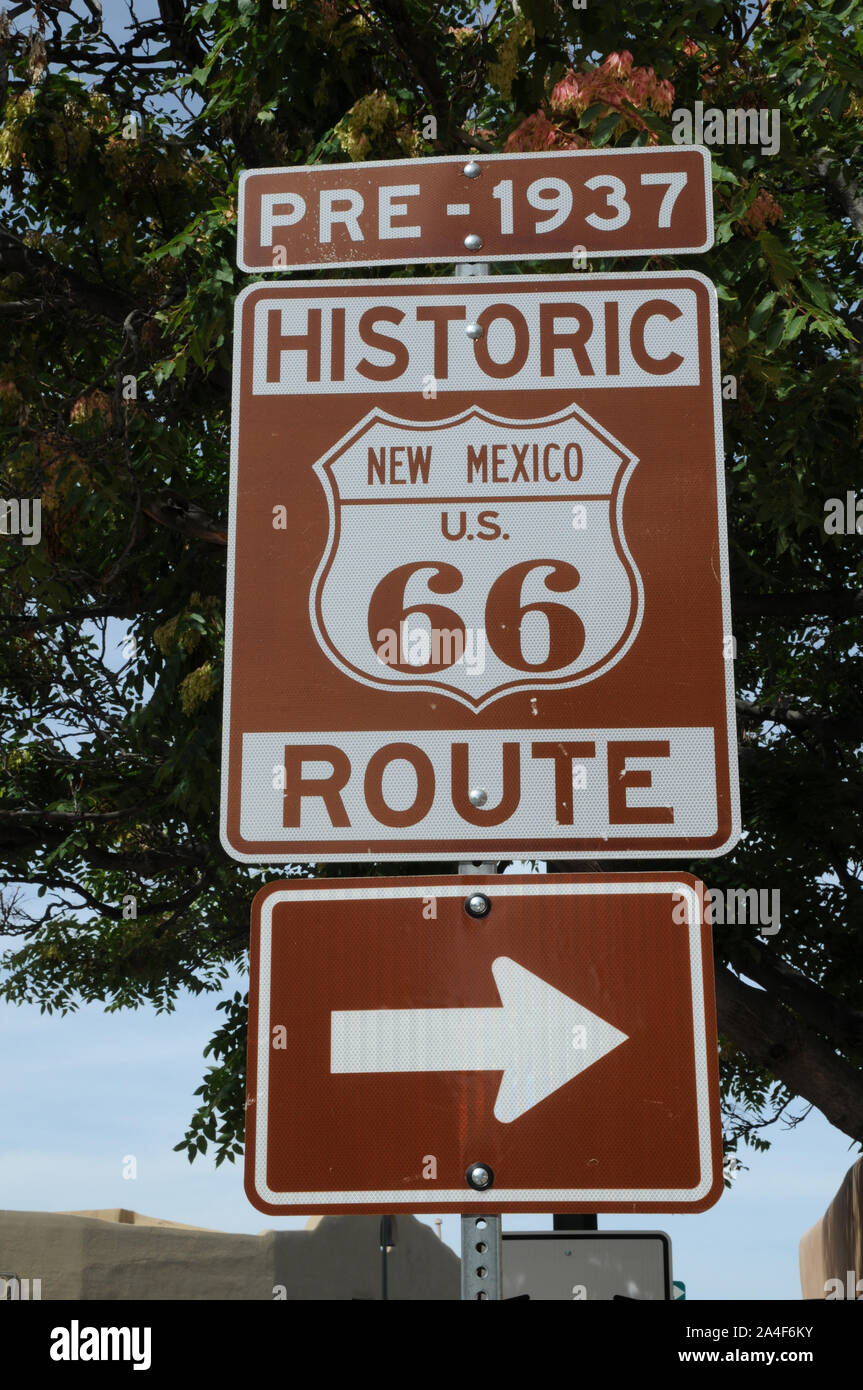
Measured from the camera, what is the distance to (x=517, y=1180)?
1811 mm

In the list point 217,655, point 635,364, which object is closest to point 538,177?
point 635,364

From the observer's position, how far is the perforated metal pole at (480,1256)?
176 centimetres

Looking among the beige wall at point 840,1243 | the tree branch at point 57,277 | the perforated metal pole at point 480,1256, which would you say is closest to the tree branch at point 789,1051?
the beige wall at point 840,1243

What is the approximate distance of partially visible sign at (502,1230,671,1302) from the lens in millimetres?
6172

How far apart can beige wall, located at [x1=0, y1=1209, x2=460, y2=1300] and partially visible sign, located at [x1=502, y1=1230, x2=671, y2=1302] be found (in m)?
6.65

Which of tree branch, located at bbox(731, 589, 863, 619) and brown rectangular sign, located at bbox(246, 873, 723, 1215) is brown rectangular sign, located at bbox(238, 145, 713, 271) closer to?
brown rectangular sign, located at bbox(246, 873, 723, 1215)

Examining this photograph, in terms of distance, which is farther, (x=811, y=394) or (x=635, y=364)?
(x=811, y=394)

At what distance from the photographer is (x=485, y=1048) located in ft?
6.08

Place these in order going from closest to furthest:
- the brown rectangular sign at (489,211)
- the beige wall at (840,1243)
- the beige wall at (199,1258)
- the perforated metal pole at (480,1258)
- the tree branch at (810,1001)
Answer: the perforated metal pole at (480,1258), the brown rectangular sign at (489,211), the tree branch at (810,1001), the beige wall at (840,1243), the beige wall at (199,1258)

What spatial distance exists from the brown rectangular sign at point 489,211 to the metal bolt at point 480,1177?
4.60 feet

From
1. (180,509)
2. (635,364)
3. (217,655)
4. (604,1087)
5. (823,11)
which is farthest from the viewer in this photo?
(180,509)

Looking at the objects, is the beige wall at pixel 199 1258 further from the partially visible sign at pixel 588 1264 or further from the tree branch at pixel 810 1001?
the partially visible sign at pixel 588 1264

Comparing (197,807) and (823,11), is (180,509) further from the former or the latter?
(823,11)
